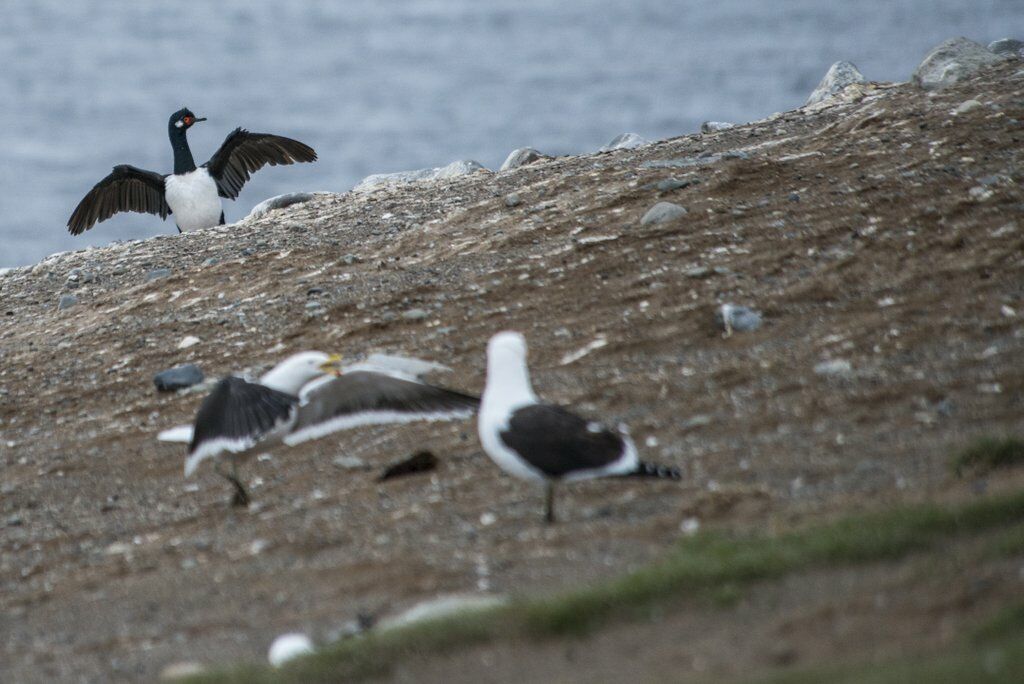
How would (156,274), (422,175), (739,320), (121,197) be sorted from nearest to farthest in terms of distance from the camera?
(739,320), (156,274), (422,175), (121,197)

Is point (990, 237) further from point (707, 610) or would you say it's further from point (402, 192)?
point (402, 192)

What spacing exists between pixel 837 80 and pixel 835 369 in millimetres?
10169

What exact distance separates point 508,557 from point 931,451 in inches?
77.5

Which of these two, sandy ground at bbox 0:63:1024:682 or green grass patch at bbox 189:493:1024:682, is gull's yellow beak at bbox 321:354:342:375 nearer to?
sandy ground at bbox 0:63:1024:682

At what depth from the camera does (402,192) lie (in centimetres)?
1425

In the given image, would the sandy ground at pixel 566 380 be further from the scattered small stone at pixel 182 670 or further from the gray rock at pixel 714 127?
the gray rock at pixel 714 127

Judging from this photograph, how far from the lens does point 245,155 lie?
17.8 meters

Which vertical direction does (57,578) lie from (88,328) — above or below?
below

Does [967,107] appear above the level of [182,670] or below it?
above

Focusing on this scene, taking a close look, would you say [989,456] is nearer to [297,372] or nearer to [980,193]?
[297,372]

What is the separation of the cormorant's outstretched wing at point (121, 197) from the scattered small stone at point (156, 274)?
4.74 m

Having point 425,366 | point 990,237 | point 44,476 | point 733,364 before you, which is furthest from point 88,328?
point 990,237

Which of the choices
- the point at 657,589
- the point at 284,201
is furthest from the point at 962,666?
the point at 284,201

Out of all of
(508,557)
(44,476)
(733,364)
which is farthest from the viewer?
(44,476)
